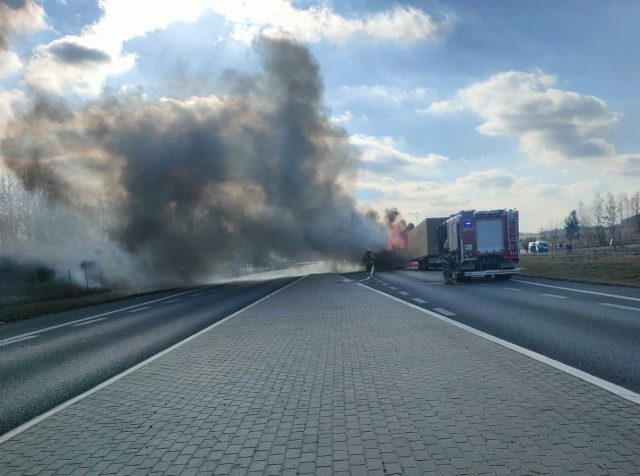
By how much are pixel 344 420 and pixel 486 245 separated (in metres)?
18.9

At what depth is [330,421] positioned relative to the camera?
407cm

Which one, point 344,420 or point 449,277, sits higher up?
point 449,277

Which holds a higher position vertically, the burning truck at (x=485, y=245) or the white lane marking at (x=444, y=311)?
the burning truck at (x=485, y=245)

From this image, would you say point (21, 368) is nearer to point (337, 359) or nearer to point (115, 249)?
point (337, 359)

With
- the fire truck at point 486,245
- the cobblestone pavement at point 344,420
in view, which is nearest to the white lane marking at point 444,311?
the cobblestone pavement at point 344,420

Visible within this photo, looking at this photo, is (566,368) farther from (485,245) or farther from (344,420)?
(485,245)

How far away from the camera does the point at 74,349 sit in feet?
29.5

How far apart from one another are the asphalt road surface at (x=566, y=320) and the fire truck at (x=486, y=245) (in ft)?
15.1

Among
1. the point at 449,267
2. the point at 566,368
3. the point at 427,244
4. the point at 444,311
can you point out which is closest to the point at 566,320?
Result: the point at 444,311

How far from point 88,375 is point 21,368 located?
1542 millimetres

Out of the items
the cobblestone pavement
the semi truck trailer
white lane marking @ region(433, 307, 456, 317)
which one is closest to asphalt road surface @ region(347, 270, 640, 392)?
white lane marking @ region(433, 307, 456, 317)

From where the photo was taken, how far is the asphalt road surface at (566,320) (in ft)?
20.0

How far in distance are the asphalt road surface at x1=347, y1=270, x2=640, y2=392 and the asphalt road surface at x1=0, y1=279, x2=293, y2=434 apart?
18.6 feet

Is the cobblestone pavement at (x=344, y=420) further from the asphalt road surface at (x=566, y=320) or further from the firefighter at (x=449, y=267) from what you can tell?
the firefighter at (x=449, y=267)
